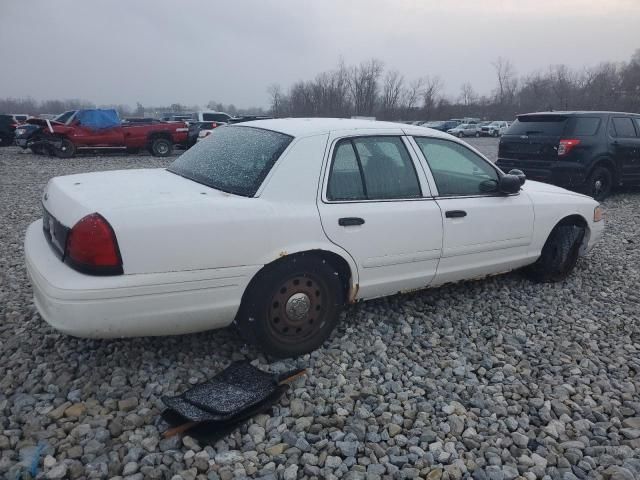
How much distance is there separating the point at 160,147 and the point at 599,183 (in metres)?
13.6

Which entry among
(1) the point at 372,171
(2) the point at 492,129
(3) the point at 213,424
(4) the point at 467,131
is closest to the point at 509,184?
(1) the point at 372,171

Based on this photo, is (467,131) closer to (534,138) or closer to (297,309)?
(534,138)

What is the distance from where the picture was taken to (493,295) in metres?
4.29

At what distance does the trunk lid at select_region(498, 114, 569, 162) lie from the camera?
8195 millimetres

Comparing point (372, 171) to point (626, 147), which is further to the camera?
point (626, 147)

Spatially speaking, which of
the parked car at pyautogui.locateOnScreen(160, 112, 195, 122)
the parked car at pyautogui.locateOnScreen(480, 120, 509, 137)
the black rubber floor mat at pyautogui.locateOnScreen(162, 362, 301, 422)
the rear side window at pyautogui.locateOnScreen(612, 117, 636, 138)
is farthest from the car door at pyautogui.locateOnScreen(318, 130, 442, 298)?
the parked car at pyautogui.locateOnScreen(480, 120, 509, 137)

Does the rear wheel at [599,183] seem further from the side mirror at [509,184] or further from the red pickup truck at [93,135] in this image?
the red pickup truck at [93,135]

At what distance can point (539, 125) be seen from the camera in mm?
8422

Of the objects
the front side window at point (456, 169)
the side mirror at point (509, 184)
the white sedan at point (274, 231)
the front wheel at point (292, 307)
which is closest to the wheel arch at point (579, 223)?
the white sedan at point (274, 231)

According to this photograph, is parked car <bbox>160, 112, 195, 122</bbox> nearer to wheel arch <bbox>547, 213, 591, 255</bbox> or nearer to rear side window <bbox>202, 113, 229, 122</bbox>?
rear side window <bbox>202, 113, 229, 122</bbox>

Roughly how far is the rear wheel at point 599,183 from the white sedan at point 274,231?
16.9 ft

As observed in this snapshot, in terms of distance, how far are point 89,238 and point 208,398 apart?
3.46 ft

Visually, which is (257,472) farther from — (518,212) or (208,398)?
(518,212)

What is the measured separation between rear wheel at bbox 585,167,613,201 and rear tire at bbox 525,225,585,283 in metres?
4.49
